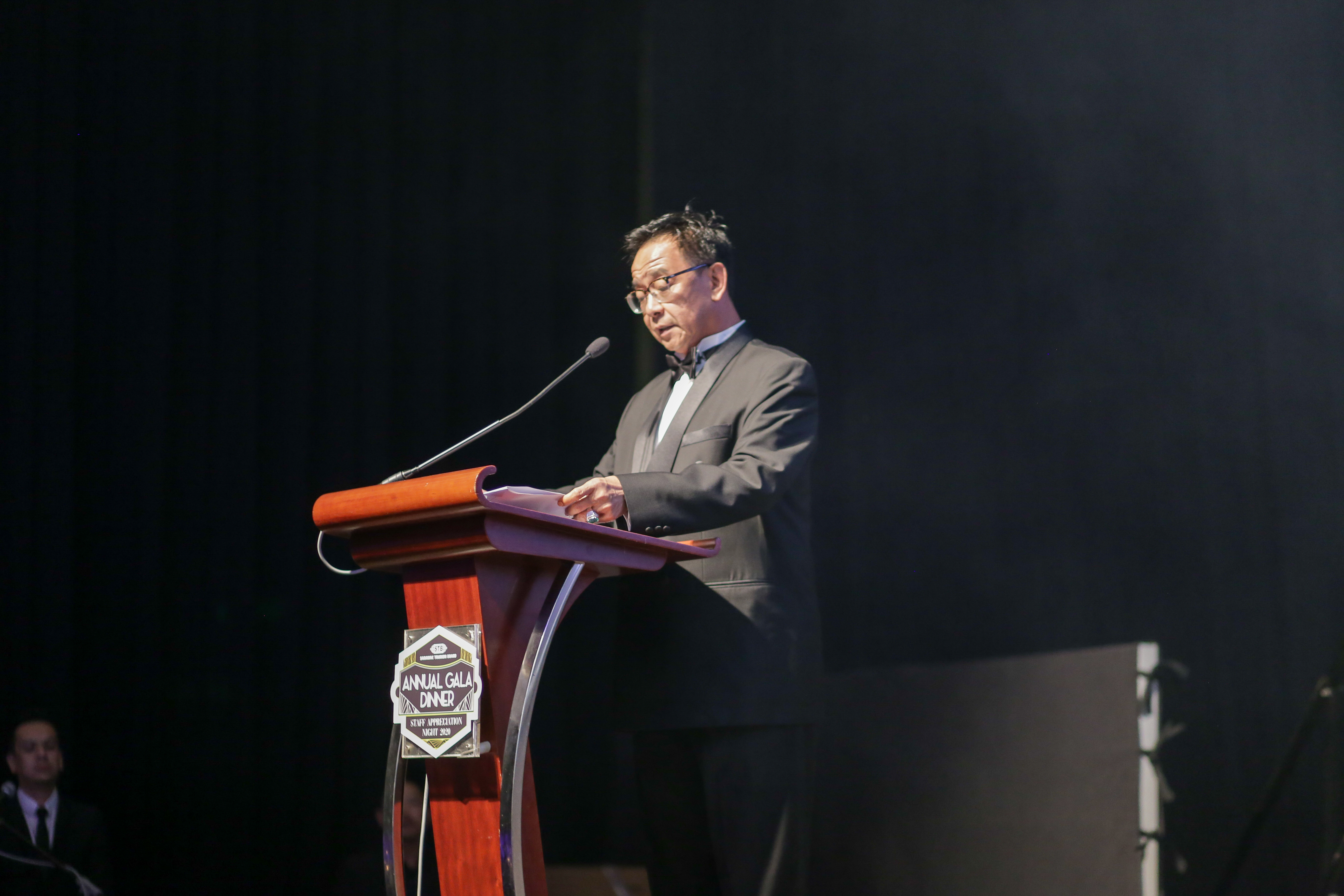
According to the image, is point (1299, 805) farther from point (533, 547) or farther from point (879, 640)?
point (533, 547)

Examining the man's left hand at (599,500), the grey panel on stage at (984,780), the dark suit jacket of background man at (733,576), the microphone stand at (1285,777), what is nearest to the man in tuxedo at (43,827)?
the grey panel on stage at (984,780)

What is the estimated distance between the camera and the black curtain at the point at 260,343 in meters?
3.30

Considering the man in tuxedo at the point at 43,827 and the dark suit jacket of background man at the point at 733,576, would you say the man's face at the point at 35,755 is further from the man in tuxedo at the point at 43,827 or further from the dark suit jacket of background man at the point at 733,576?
the dark suit jacket of background man at the point at 733,576

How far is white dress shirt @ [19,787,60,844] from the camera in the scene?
3092mm

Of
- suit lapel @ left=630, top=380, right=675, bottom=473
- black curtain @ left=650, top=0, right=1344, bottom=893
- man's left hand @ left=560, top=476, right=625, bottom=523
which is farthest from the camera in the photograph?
black curtain @ left=650, top=0, right=1344, bottom=893

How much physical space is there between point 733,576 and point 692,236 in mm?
650

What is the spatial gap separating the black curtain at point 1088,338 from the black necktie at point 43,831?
7.13ft

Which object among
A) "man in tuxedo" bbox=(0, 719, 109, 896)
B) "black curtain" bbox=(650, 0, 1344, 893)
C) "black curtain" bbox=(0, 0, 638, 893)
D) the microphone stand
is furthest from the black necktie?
the microphone stand

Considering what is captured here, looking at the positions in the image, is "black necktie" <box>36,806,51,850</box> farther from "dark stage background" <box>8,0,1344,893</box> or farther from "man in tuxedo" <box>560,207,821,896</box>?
"man in tuxedo" <box>560,207,821,896</box>

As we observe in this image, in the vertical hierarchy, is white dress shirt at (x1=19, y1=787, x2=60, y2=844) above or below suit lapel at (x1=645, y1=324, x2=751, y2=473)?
below

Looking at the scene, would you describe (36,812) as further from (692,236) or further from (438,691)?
(692,236)

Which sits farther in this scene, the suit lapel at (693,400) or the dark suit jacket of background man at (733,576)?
the suit lapel at (693,400)

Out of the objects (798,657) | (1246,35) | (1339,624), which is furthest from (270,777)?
(1246,35)

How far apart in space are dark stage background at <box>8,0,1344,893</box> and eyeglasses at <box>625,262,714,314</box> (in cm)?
125
